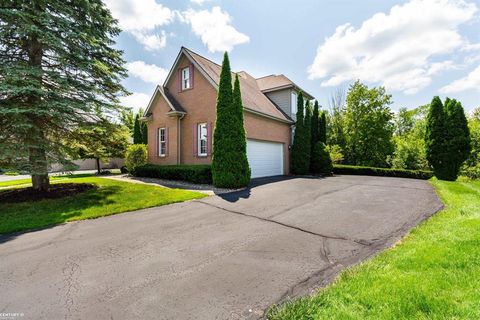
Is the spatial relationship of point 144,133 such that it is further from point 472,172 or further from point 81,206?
point 472,172

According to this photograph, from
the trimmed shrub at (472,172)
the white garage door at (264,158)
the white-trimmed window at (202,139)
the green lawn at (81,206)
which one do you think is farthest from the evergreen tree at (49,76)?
the trimmed shrub at (472,172)

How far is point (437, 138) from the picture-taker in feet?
50.8

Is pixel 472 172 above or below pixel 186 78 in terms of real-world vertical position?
below

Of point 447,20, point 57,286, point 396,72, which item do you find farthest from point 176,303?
point 396,72

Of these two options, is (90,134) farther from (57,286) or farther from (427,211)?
(427,211)

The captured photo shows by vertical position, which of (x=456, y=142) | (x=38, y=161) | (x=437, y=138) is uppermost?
(x=437, y=138)

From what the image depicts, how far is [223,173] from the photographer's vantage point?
1049 centimetres

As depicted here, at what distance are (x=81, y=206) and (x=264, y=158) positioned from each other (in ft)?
34.0

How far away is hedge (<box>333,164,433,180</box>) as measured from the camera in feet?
55.0

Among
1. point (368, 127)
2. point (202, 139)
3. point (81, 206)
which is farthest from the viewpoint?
point (368, 127)

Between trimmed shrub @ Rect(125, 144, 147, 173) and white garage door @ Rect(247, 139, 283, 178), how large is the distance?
7.52 m

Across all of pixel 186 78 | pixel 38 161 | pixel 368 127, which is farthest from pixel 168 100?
pixel 368 127

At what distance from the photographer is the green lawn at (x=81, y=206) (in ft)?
19.2

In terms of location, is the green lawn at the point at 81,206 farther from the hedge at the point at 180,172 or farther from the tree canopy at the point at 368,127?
the tree canopy at the point at 368,127
